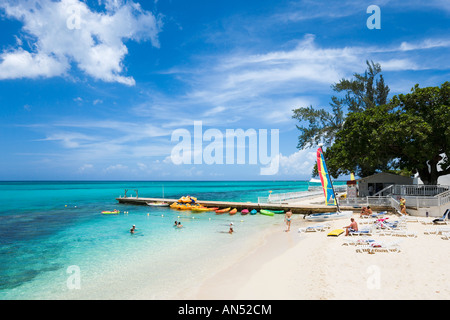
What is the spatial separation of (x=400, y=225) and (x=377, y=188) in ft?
41.6

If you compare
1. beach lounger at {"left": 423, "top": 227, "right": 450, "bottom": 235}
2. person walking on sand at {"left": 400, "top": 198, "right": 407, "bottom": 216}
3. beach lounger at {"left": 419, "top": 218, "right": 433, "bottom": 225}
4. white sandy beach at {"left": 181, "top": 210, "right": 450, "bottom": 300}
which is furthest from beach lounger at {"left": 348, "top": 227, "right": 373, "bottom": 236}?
person walking on sand at {"left": 400, "top": 198, "right": 407, "bottom": 216}

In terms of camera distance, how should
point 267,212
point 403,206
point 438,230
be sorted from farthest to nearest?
point 267,212
point 403,206
point 438,230

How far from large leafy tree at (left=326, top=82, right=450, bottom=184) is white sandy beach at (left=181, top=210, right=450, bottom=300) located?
1159 centimetres

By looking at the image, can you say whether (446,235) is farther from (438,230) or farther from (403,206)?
(403,206)

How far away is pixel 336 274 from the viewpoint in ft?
32.9

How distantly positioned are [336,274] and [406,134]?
61.7 ft

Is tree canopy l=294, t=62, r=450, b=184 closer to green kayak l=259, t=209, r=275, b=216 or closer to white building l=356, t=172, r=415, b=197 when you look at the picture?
white building l=356, t=172, r=415, b=197

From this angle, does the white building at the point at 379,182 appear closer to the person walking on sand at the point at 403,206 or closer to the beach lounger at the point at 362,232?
the person walking on sand at the point at 403,206

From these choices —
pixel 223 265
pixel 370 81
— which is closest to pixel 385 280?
pixel 223 265

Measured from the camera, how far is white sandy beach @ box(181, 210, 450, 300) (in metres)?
8.41

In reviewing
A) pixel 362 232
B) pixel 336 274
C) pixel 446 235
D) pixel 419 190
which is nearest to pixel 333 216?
pixel 362 232

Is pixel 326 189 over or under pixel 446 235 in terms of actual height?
over

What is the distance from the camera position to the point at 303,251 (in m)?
14.0
